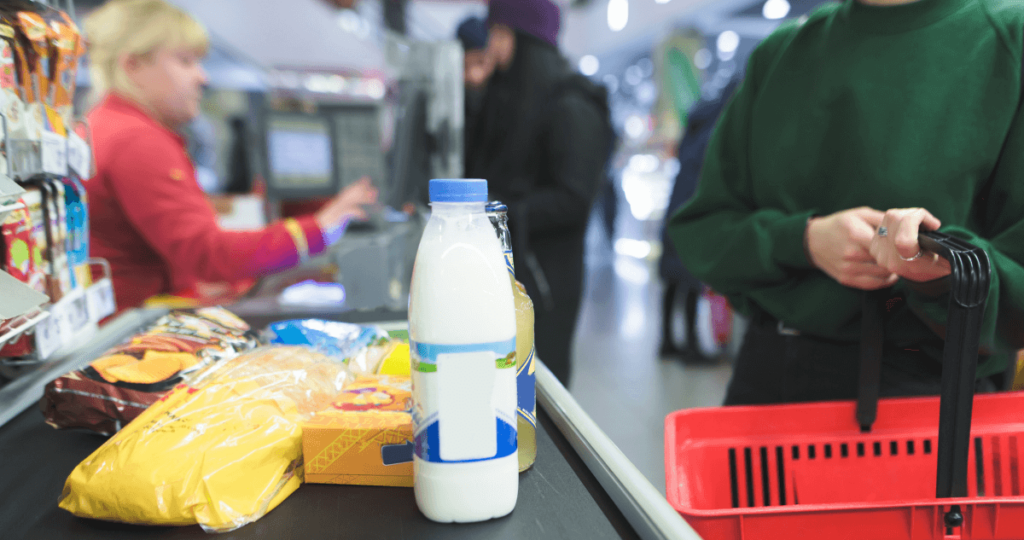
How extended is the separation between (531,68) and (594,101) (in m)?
0.27

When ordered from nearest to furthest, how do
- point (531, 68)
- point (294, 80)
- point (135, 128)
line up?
point (135, 128) < point (531, 68) < point (294, 80)

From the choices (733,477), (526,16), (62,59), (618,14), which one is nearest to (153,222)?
(62,59)

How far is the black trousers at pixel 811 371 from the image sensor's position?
99cm

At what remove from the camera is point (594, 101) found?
86.4 inches

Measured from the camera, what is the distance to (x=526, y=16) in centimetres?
212

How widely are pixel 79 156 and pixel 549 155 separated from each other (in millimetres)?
1473

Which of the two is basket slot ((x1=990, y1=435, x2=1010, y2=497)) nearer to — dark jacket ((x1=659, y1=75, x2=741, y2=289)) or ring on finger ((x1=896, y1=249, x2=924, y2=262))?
ring on finger ((x1=896, y1=249, x2=924, y2=262))

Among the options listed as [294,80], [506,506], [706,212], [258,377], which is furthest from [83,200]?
[294,80]

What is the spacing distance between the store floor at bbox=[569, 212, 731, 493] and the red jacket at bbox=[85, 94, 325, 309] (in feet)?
4.70

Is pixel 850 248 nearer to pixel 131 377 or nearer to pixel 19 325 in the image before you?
pixel 131 377

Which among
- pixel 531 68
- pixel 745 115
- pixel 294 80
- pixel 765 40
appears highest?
pixel 294 80

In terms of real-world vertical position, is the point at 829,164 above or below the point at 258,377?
above

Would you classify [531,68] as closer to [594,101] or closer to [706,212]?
[594,101]

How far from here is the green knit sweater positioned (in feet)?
2.84
